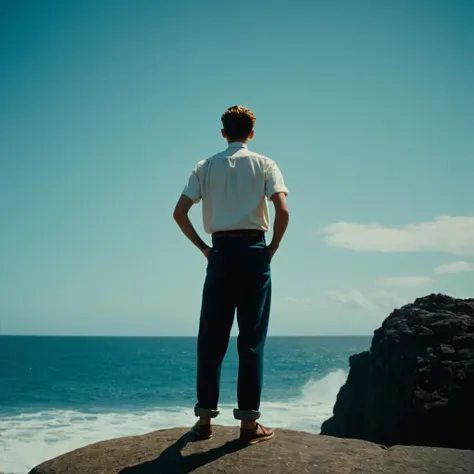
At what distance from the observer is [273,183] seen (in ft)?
14.2

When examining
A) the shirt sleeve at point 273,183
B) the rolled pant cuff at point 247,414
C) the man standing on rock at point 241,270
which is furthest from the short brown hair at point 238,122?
the rolled pant cuff at point 247,414

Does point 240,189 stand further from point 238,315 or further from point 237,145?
point 238,315

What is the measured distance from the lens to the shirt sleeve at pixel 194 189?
4.53 meters

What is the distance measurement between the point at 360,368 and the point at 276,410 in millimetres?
17936

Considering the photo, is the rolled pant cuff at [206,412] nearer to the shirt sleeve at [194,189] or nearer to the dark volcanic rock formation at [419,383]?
the shirt sleeve at [194,189]

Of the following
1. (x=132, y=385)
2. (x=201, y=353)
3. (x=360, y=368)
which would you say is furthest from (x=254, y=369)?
(x=132, y=385)

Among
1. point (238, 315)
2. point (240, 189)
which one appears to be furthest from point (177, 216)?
point (238, 315)

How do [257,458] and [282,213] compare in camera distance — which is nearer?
[257,458]

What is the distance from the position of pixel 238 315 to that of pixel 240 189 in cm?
105

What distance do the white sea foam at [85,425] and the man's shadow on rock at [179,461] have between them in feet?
47.2

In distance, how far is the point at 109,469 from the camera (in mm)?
Result: 4180

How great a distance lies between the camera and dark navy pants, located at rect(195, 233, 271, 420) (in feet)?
13.8

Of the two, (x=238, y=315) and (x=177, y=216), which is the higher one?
(x=177, y=216)

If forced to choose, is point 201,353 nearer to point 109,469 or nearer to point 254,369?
point 254,369
